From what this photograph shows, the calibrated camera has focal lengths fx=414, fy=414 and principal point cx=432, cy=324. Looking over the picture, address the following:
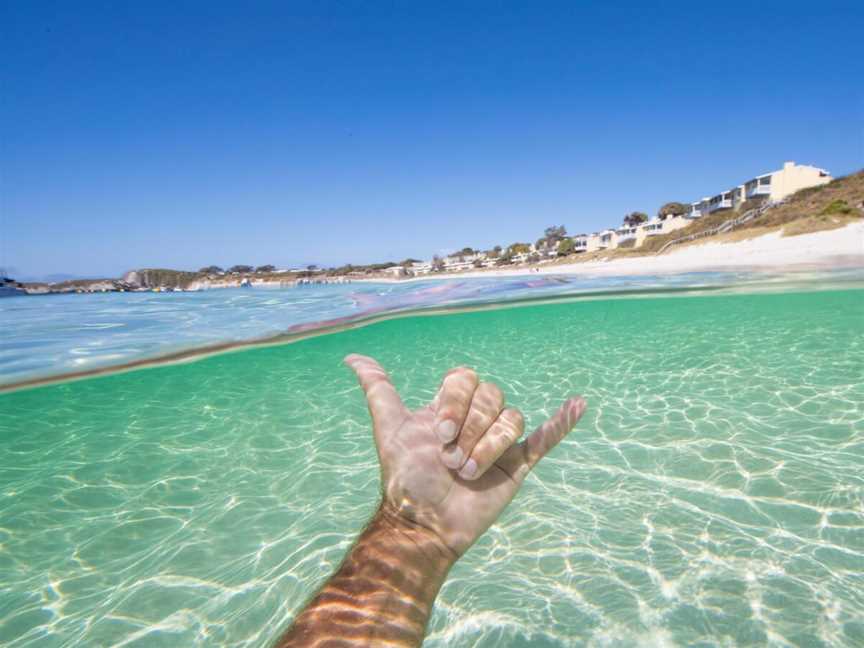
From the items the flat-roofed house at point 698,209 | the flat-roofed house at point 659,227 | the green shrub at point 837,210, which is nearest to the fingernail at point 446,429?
the green shrub at point 837,210

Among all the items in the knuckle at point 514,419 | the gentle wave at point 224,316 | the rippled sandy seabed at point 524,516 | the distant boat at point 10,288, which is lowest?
the rippled sandy seabed at point 524,516

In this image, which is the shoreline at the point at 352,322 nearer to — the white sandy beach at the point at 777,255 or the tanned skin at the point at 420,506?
the white sandy beach at the point at 777,255

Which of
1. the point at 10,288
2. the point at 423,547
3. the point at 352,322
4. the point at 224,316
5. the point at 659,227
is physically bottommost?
the point at 352,322

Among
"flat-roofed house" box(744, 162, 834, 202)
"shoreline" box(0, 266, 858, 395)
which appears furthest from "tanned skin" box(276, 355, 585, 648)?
"flat-roofed house" box(744, 162, 834, 202)

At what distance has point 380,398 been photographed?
207cm

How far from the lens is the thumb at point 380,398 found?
2.01m

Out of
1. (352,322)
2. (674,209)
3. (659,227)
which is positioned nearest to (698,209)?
(674,209)

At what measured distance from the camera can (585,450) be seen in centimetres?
560

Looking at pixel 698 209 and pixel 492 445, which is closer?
pixel 492 445

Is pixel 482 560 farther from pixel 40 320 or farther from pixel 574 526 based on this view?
pixel 40 320

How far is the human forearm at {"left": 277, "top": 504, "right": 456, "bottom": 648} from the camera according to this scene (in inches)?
68.8

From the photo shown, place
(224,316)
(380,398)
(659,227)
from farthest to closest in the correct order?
(659,227)
(224,316)
(380,398)

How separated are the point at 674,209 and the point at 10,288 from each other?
84542 millimetres

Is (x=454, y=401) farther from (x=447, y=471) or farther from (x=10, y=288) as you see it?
(x=10, y=288)
